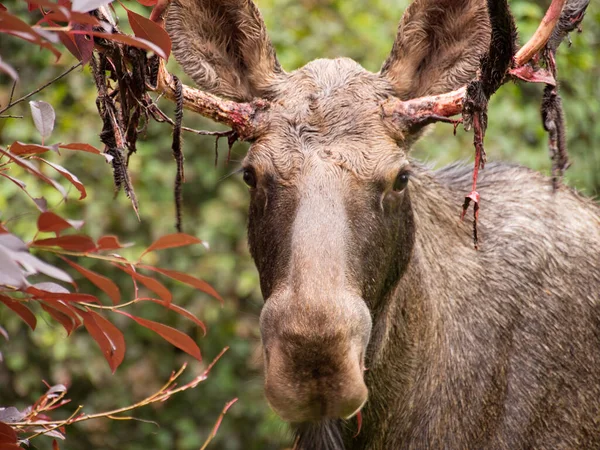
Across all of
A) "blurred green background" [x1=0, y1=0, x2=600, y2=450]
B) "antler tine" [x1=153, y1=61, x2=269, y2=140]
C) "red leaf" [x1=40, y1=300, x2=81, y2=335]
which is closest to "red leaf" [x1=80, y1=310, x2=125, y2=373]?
"red leaf" [x1=40, y1=300, x2=81, y2=335]

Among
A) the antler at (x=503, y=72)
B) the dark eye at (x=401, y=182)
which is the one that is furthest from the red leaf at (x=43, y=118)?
the dark eye at (x=401, y=182)

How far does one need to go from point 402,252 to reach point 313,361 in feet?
2.78

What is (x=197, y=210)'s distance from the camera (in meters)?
6.66

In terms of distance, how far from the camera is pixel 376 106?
3.20 meters

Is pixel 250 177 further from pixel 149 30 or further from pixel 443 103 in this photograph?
pixel 149 30

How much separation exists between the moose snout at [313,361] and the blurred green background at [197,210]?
324 centimetres

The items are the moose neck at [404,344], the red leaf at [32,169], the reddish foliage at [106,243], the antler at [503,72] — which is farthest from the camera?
the moose neck at [404,344]

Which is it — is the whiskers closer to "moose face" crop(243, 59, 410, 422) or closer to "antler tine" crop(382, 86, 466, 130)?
"moose face" crop(243, 59, 410, 422)

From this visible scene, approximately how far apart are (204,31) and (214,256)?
288 cm

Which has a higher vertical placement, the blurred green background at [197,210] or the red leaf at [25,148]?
the red leaf at [25,148]

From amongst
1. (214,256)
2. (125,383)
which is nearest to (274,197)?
(214,256)

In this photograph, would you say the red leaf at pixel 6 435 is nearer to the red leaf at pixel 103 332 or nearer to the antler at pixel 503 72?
the red leaf at pixel 103 332

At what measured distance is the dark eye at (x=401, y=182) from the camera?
306 centimetres

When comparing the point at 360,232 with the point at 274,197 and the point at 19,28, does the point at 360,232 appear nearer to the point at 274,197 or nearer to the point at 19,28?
the point at 274,197
